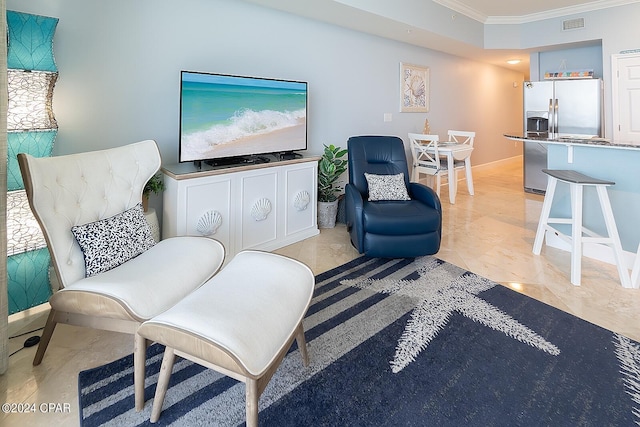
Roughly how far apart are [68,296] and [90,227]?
404 millimetres

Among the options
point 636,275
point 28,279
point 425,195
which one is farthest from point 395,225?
point 28,279

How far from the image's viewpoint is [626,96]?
15.8 feet

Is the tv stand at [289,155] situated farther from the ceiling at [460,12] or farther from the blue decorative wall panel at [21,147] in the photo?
the blue decorative wall panel at [21,147]

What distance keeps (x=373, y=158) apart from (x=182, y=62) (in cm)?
195

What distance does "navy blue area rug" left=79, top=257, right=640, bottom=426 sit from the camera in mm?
1451

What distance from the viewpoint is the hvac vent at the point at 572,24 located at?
509 centimetres

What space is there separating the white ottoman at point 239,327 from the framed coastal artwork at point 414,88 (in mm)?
4298

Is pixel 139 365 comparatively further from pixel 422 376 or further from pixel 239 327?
pixel 422 376

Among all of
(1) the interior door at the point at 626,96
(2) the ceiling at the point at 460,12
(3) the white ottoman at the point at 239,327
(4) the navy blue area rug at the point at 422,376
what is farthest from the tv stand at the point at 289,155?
(1) the interior door at the point at 626,96

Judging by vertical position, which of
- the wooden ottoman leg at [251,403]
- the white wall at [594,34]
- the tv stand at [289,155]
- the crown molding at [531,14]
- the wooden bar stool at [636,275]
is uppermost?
the crown molding at [531,14]

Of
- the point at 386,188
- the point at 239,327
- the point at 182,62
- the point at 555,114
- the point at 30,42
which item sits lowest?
the point at 239,327

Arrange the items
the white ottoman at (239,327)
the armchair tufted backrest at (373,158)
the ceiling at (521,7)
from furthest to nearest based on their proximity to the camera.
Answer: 1. the ceiling at (521,7)
2. the armchair tufted backrest at (373,158)
3. the white ottoman at (239,327)

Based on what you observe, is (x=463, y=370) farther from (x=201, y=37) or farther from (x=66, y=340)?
(x=201, y=37)

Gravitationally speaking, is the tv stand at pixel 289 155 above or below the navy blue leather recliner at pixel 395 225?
above
